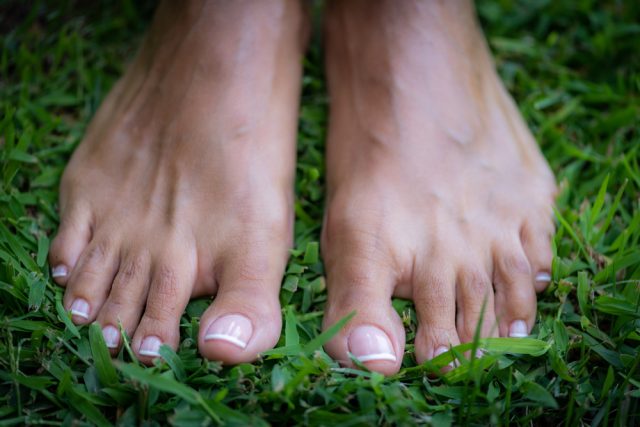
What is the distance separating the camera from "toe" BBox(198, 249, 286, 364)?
102 centimetres

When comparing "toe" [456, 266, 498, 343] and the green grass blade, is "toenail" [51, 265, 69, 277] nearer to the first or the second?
the green grass blade

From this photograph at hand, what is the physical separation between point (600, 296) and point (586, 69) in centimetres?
86

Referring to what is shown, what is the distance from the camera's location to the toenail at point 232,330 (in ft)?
3.34

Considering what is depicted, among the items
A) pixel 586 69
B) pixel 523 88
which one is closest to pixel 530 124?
pixel 523 88

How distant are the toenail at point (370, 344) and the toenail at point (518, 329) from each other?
26 cm

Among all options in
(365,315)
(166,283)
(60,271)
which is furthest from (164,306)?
(365,315)

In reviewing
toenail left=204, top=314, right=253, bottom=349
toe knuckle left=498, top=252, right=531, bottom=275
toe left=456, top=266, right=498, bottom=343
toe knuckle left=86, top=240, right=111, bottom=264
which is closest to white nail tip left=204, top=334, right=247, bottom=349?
toenail left=204, top=314, right=253, bottom=349

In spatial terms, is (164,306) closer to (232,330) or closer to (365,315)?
(232,330)

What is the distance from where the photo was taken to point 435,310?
113 cm

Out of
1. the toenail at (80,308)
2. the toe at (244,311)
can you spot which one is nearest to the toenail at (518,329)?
the toe at (244,311)

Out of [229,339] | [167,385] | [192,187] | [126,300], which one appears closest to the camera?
[167,385]

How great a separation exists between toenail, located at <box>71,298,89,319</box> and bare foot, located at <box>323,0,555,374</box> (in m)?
0.48

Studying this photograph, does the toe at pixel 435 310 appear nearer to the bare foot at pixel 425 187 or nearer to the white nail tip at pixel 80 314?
the bare foot at pixel 425 187

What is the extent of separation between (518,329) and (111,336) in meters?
0.80
